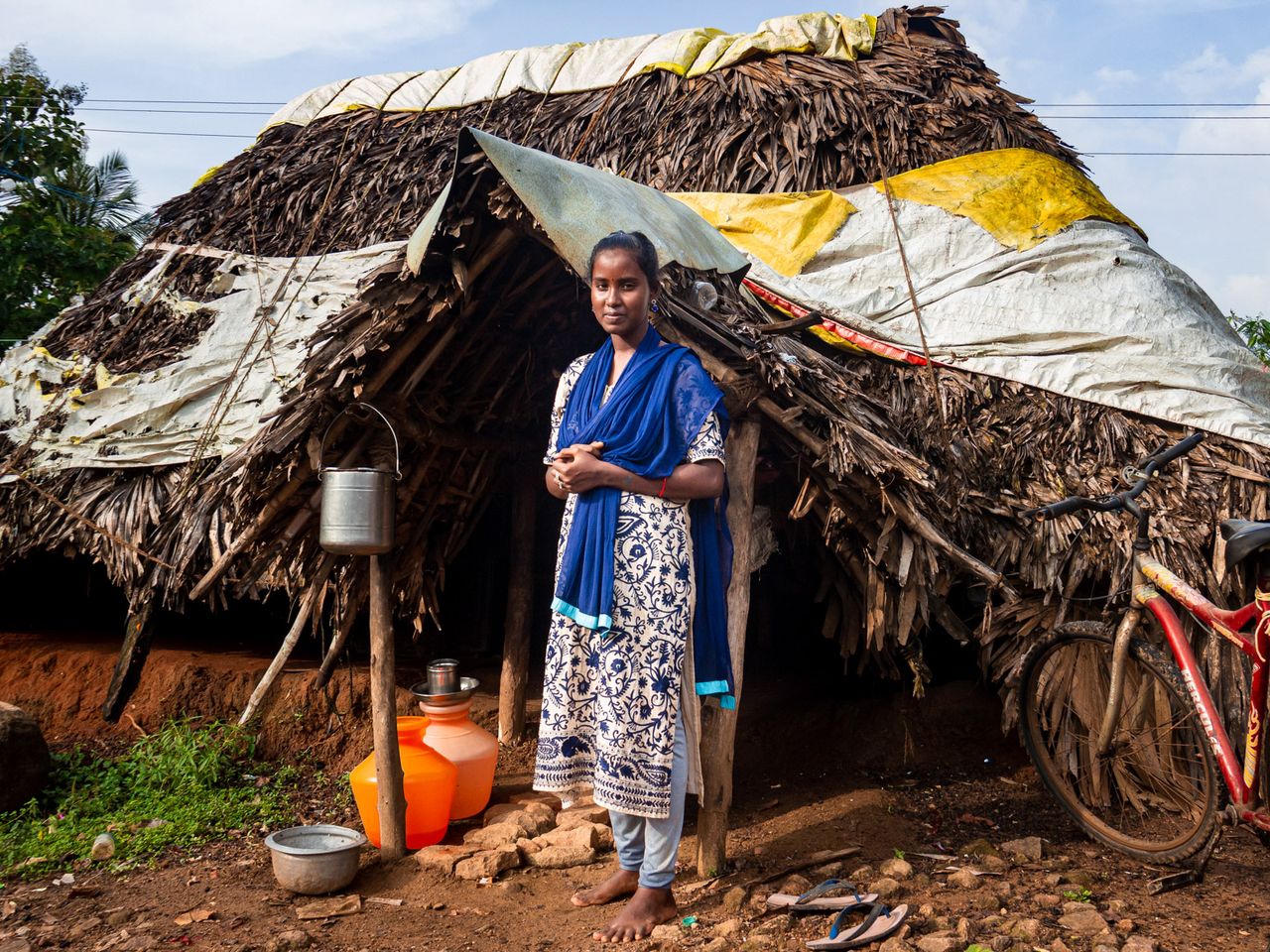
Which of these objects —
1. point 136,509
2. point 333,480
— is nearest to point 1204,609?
point 333,480

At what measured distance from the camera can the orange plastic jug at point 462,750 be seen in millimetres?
3756

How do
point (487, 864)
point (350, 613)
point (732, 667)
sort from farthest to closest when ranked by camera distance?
point (350, 613) < point (487, 864) < point (732, 667)

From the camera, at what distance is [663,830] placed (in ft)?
8.68

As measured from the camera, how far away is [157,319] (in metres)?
6.21

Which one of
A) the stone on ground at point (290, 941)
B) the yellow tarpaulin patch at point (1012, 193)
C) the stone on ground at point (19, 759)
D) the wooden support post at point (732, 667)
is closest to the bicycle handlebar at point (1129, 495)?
the wooden support post at point (732, 667)

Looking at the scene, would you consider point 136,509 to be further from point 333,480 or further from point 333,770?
point 333,480

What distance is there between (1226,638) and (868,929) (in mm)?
1379

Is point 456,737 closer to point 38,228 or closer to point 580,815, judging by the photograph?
point 580,815

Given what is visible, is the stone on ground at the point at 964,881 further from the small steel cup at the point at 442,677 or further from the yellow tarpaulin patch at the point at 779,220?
the yellow tarpaulin patch at the point at 779,220

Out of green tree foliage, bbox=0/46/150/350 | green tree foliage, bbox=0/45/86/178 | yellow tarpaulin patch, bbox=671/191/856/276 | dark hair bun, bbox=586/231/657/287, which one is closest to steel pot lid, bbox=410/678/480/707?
dark hair bun, bbox=586/231/657/287

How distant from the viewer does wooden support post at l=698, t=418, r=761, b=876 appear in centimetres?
316

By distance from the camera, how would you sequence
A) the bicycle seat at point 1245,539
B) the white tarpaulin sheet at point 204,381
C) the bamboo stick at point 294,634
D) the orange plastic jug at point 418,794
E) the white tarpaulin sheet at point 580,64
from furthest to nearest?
the white tarpaulin sheet at point 580,64
the white tarpaulin sheet at point 204,381
the bamboo stick at point 294,634
the orange plastic jug at point 418,794
the bicycle seat at point 1245,539

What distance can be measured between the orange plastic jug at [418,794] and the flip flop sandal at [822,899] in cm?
132

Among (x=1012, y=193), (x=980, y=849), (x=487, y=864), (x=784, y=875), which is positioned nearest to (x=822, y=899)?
(x=784, y=875)
